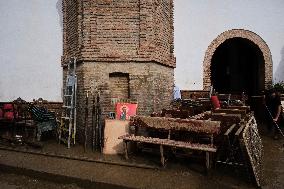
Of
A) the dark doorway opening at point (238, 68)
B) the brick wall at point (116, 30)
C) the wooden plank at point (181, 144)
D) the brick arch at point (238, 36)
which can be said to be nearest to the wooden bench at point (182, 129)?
the wooden plank at point (181, 144)

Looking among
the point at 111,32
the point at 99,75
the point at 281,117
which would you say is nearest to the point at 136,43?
the point at 111,32

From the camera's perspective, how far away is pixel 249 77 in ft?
46.3

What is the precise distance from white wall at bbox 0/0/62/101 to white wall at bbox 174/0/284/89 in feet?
15.8

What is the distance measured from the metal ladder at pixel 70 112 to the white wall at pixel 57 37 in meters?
1.33

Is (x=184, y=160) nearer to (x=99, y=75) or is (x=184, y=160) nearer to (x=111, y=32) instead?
(x=99, y=75)

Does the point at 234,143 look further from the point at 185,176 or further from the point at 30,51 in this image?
the point at 30,51

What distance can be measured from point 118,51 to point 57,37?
123 inches

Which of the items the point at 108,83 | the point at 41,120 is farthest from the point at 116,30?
the point at 41,120

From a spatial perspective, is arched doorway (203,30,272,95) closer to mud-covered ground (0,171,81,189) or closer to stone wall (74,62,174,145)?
stone wall (74,62,174,145)

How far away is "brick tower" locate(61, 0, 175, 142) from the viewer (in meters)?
9.18

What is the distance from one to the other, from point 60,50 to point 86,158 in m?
5.27

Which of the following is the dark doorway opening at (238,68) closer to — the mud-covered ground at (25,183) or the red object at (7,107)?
the mud-covered ground at (25,183)

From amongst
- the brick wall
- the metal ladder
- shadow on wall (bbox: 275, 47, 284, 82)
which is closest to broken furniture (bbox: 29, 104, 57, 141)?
the metal ladder

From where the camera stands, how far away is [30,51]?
11.4 meters
